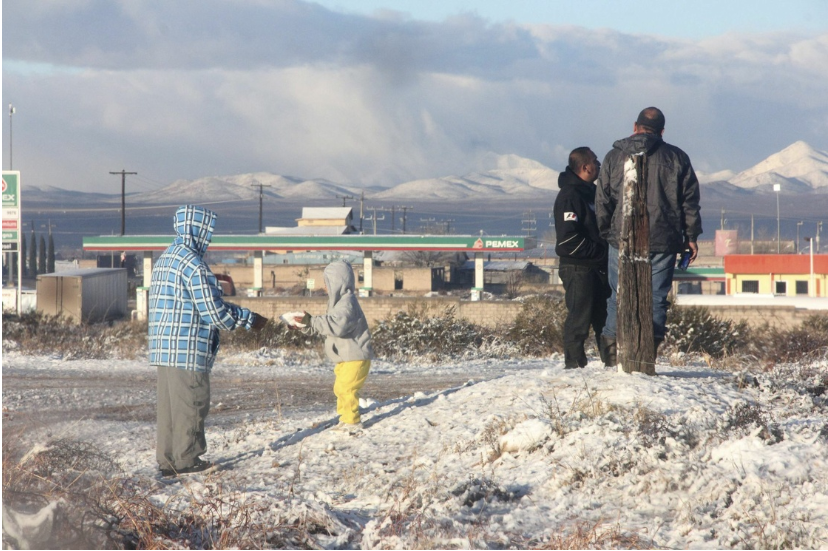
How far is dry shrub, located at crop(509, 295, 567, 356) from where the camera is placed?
701 inches

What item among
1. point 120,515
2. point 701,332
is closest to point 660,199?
point 120,515

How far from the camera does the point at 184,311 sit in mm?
6082

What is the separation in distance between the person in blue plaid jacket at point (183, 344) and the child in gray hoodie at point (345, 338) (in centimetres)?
87

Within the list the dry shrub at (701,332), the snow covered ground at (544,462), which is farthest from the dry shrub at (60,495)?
the dry shrub at (701,332)

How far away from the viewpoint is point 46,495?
4.06 m

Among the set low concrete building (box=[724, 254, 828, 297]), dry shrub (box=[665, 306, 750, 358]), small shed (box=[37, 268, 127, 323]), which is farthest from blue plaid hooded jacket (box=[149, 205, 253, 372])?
low concrete building (box=[724, 254, 828, 297])

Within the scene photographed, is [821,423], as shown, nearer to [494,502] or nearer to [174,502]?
[494,502]

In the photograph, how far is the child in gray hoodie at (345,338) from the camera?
22.2 ft

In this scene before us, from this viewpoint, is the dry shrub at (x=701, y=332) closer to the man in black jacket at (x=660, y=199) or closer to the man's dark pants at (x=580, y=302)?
the man's dark pants at (x=580, y=302)

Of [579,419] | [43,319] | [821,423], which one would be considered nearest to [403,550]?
[579,419]

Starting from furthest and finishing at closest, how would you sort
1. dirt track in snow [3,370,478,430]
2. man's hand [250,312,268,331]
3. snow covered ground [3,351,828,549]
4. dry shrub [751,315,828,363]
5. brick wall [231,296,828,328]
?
brick wall [231,296,828,328] → dry shrub [751,315,828,363] → dirt track in snow [3,370,478,430] → man's hand [250,312,268,331] → snow covered ground [3,351,828,549]

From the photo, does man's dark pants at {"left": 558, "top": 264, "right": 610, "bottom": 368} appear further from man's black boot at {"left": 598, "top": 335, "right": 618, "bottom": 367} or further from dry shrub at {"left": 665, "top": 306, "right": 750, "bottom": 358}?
dry shrub at {"left": 665, "top": 306, "right": 750, "bottom": 358}

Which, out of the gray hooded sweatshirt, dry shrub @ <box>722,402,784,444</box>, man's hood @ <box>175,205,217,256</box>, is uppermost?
man's hood @ <box>175,205,217,256</box>

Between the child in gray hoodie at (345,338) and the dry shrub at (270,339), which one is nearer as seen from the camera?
the child in gray hoodie at (345,338)
